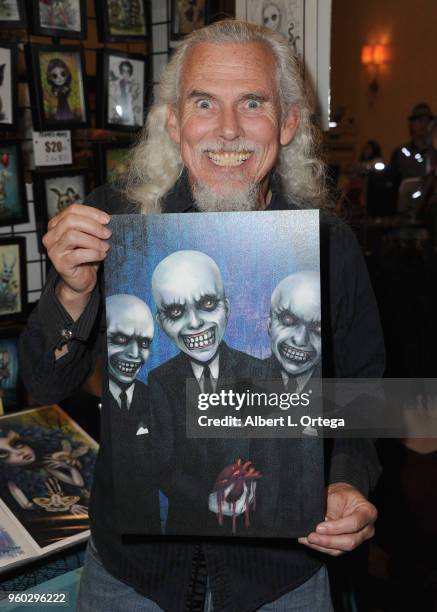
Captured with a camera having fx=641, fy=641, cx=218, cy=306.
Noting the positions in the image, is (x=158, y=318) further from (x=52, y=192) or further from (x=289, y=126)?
(x=52, y=192)

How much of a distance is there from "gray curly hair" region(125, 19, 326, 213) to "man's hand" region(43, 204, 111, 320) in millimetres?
213

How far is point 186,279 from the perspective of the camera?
0.75m

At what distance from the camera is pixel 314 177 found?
1.15m

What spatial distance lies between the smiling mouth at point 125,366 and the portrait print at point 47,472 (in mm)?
561

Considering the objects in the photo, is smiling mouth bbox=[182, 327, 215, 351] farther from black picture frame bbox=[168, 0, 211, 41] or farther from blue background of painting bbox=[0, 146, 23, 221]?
black picture frame bbox=[168, 0, 211, 41]

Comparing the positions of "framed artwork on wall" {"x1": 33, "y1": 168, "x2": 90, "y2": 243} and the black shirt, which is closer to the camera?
the black shirt

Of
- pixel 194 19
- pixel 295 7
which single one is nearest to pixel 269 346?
pixel 295 7

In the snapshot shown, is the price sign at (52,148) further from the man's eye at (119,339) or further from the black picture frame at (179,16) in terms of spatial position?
the man's eye at (119,339)

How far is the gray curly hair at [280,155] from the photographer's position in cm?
99

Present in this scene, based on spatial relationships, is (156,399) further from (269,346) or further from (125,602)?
(125,602)

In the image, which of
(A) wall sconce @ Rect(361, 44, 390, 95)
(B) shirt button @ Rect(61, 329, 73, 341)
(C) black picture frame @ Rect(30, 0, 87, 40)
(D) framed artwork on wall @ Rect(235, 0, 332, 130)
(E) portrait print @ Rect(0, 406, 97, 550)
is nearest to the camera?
(B) shirt button @ Rect(61, 329, 73, 341)

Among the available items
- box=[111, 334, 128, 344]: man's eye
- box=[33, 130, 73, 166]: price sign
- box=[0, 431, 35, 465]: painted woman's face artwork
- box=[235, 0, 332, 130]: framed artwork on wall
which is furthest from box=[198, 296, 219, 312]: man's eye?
box=[33, 130, 73, 166]: price sign

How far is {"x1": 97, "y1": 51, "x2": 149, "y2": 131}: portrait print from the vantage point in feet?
6.14

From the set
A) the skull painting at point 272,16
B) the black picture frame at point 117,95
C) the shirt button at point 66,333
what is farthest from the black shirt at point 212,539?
the black picture frame at point 117,95
